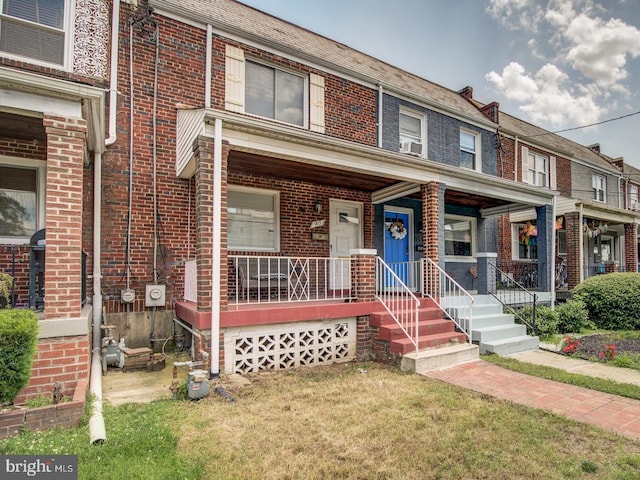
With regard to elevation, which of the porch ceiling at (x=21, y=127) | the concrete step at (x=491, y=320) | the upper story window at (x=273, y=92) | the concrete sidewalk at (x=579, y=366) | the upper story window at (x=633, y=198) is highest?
the upper story window at (x=273, y=92)

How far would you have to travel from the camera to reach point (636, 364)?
6.18 metres

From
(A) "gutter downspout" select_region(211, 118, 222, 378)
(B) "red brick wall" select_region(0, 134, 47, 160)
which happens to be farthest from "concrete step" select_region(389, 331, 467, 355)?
(B) "red brick wall" select_region(0, 134, 47, 160)

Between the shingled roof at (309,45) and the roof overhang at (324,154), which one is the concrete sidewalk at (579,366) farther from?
the shingled roof at (309,45)

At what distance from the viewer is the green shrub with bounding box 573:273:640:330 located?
381 inches

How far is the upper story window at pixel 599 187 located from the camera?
17.1 meters

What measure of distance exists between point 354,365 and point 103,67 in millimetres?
5884

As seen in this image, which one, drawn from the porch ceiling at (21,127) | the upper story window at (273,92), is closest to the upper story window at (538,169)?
the upper story window at (273,92)

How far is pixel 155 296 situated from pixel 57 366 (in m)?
2.57

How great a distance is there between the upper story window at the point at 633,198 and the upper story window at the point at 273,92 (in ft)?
62.7

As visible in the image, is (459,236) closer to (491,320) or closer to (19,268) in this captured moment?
(491,320)

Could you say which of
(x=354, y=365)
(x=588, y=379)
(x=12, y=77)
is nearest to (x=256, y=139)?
(x=12, y=77)

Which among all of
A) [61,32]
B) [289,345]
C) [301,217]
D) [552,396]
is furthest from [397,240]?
[61,32]

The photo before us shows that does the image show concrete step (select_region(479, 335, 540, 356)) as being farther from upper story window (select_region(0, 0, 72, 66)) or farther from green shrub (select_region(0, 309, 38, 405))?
upper story window (select_region(0, 0, 72, 66))

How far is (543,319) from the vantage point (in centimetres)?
869
